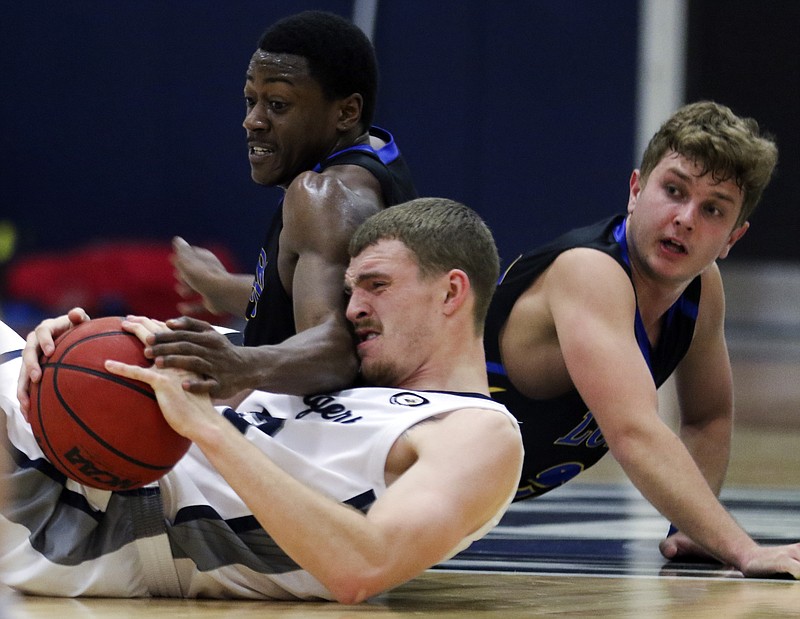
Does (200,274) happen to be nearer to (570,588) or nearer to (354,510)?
(570,588)

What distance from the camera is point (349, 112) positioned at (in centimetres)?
348

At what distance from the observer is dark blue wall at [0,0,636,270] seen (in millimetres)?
8680

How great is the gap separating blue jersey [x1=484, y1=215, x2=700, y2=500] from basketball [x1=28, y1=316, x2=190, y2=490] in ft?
4.62

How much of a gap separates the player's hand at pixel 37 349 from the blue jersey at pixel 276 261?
2.54ft

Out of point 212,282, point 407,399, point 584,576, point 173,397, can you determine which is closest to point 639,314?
point 584,576

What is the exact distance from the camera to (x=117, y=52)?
9094mm

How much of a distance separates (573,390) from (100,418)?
162 cm

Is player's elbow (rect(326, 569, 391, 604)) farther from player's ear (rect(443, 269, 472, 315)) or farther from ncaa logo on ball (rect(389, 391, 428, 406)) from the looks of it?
player's ear (rect(443, 269, 472, 315))

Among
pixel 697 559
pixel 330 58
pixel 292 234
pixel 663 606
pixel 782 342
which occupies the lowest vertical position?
pixel 782 342

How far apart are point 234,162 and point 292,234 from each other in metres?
6.05

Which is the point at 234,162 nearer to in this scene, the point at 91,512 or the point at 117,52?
the point at 117,52

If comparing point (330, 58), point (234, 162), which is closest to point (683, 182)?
point (330, 58)

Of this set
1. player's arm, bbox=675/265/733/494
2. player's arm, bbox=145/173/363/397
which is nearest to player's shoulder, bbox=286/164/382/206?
player's arm, bbox=145/173/363/397

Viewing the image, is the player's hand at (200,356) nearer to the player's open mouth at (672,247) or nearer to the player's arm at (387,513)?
the player's arm at (387,513)
